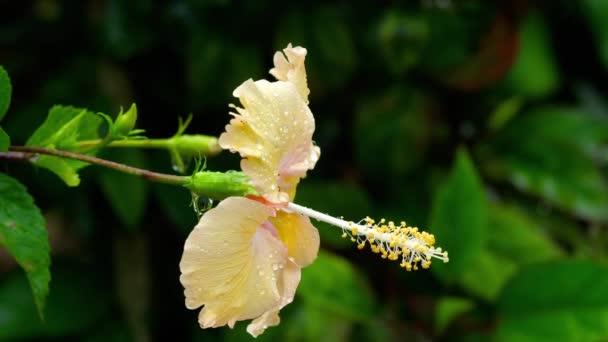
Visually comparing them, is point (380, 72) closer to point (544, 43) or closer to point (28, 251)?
point (544, 43)

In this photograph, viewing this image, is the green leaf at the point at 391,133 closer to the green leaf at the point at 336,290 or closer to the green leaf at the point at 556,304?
the green leaf at the point at 336,290

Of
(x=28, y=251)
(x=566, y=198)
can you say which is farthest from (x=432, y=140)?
(x=28, y=251)

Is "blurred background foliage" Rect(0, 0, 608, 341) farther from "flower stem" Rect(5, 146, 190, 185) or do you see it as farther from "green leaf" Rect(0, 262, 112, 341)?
"flower stem" Rect(5, 146, 190, 185)

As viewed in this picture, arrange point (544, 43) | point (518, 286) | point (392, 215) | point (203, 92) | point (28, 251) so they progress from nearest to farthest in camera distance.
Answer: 1. point (28, 251)
2. point (518, 286)
3. point (203, 92)
4. point (392, 215)
5. point (544, 43)

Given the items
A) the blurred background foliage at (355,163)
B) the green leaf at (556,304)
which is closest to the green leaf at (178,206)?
the blurred background foliage at (355,163)

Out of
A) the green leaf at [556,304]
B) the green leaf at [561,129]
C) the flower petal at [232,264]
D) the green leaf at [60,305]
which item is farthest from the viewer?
the green leaf at [561,129]

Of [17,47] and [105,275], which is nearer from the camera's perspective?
[17,47]

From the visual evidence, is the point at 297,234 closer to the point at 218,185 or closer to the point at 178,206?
the point at 218,185
